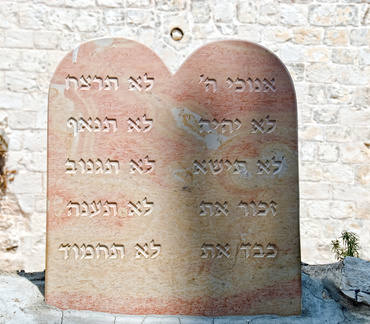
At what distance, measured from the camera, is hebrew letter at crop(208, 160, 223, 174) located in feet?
6.53

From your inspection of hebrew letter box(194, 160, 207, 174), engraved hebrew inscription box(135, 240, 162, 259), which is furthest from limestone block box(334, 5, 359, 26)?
engraved hebrew inscription box(135, 240, 162, 259)

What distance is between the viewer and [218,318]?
1.95 m

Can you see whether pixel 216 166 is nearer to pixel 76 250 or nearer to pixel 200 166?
pixel 200 166

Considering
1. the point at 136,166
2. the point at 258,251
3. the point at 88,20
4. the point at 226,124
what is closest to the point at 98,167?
the point at 136,166

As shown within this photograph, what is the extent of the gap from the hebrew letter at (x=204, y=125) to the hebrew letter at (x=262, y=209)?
1.39ft

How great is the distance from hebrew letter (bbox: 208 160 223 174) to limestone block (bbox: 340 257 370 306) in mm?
869

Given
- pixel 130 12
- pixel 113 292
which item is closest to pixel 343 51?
pixel 130 12

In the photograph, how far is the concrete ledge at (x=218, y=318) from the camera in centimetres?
184

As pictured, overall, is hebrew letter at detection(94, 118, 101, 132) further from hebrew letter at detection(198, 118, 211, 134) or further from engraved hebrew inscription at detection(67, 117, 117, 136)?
hebrew letter at detection(198, 118, 211, 134)

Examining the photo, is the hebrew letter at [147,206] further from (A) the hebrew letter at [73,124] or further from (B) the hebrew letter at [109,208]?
(A) the hebrew letter at [73,124]

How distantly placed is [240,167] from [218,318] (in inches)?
27.7

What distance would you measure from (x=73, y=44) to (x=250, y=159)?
2393 millimetres

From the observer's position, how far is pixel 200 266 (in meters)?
1.97

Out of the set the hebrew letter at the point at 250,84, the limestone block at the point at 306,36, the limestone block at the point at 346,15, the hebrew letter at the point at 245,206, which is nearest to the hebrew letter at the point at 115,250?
the hebrew letter at the point at 245,206
